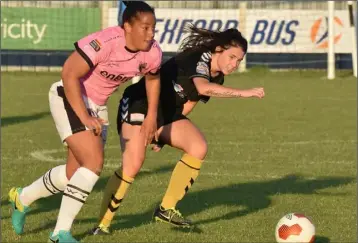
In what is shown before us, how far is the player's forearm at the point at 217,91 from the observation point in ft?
29.1

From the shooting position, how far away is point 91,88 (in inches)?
332

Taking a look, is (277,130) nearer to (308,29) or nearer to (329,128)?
(329,128)

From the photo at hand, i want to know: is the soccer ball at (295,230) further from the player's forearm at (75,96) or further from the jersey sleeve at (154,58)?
the player's forearm at (75,96)

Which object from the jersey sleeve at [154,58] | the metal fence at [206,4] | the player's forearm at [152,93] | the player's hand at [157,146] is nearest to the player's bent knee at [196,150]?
the player's hand at [157,146]

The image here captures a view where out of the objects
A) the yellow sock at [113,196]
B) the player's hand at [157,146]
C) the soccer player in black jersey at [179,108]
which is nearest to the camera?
the yellow sock at [113,196]

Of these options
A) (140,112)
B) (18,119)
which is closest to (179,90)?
(140,112)

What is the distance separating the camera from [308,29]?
3291cm

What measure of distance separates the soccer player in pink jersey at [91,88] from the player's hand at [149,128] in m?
0.30

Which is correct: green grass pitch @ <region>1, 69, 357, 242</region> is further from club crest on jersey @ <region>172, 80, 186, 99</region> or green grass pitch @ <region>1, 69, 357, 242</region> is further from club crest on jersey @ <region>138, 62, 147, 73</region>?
club crest on jersey @ <region>138, 62, 147, 73</region>

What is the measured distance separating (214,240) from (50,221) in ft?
5.36

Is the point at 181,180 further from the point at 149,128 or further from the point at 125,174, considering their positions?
the point at 149,128

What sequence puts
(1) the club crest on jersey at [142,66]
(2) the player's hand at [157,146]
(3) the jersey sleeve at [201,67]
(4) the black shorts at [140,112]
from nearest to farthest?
(1) the club crest on jersey at [142,66], (4) the black shorts at [140,112], (3) the jersey sleeve at [201,67], (2) the player's hand at [157,146]

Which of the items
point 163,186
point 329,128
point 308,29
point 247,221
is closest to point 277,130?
point 329,128

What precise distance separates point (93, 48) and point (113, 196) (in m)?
1.49
